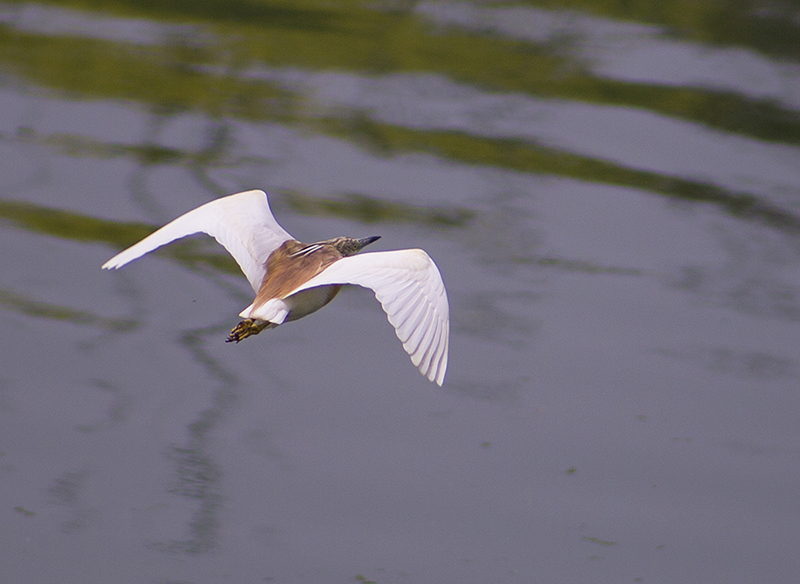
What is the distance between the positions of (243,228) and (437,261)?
8.94ft

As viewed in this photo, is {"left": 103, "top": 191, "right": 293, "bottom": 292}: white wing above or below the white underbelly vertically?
above

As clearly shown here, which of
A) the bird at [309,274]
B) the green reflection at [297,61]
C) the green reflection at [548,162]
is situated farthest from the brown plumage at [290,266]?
the green reflection at [297,61]

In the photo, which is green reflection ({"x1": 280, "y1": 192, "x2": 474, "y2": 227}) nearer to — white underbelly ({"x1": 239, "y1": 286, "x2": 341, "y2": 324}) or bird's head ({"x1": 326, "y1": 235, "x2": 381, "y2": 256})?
bird's head ({"x1": 326, "y1": 235, "x2": 381, "y2": 256})

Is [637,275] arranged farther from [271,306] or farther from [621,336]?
[271,306]

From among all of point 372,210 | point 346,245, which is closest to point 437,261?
point 372,210

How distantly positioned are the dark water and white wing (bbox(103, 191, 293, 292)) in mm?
1250

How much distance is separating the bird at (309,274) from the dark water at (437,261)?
3.89ft

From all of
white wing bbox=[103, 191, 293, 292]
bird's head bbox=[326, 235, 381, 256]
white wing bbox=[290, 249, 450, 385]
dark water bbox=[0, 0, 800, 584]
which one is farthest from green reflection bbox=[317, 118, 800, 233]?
white wing bbox=[290, 249, 450, 385]

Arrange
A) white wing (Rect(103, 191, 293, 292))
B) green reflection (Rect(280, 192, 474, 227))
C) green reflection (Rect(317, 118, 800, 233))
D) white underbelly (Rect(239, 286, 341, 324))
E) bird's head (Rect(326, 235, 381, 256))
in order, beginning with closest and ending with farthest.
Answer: white underbelly (Rect(239, 286, 341, 324)), white wing (Rect(103, 191, 293, 292)), bird's head (Rect(326, 235, 381, 256)), green reflection (Rect(280, 192, 474, 227)), green reflection (Rect(317, 118, 800, 233))

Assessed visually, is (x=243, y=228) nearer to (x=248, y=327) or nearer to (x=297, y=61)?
(x=248, y=327)

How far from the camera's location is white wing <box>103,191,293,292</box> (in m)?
4.21

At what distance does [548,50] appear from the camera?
33.4 feet

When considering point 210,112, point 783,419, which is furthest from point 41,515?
point 210,112

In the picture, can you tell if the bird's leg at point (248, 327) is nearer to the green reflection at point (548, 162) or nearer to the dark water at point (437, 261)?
the dark water at point (437, 261)
